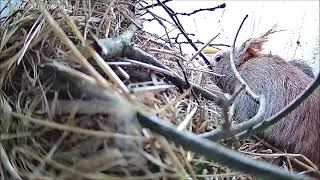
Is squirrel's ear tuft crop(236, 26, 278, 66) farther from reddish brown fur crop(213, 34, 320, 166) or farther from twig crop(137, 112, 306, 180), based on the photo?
twig crop(137, 112, 306, 180)

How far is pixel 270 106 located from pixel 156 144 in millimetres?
755

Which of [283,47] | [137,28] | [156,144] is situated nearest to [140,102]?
[156,144]

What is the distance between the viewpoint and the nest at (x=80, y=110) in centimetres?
58

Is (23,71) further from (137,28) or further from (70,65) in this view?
(137,28)

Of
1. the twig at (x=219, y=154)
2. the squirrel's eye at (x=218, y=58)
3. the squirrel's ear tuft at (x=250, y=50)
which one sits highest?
the twig at (x=219, y=154)

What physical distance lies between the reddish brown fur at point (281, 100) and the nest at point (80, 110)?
1.03 ft

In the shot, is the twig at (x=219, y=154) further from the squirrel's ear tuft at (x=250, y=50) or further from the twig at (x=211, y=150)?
the squirrel's ear tuft at (x=250, y=50)

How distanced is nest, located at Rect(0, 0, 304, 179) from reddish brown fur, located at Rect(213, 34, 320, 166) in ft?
1.03

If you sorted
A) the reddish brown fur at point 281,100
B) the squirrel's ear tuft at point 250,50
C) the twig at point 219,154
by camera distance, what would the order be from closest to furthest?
the twig at point 219,154
the reddish brown fur at point 281,100
the squirrel's ear tuft at point 250,50

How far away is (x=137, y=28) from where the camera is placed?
0.95 metres

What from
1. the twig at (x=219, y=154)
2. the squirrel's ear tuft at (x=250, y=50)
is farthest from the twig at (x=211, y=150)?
the squirrel's ear tuft at (x=250, y=50)

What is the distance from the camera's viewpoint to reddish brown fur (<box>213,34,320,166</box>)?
3.77 ft

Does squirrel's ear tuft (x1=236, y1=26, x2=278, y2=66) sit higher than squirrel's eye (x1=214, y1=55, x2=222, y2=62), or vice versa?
squirrel's ear tuft (x1=236, y1=26, x2=278, y2=66)

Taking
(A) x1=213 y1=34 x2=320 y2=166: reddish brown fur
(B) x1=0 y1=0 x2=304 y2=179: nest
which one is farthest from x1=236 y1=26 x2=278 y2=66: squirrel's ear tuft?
(B) x1=0 y1=0 x2=304 y2=179: nest
